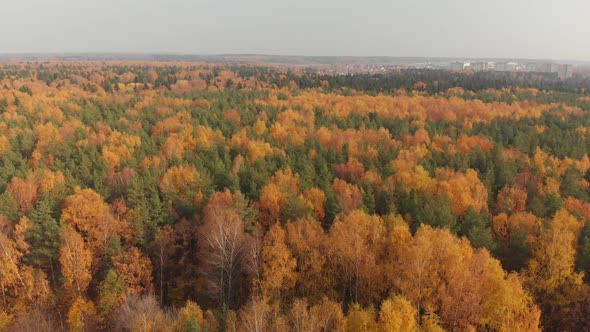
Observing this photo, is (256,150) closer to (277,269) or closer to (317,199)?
(317,199)

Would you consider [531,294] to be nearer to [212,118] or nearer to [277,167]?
[277,167]

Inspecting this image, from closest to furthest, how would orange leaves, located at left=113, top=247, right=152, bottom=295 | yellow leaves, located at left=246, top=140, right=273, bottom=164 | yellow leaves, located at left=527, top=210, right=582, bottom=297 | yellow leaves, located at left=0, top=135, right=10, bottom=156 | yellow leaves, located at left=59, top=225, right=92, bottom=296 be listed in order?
yellow leaves, located at left=527, top=210, right=582, bottom=297 < orange leaves, located at left=113, top=247, right=152, bottom=295 < yellow leaves, located at left=59, top=225, right=92, bottom=296 < yellow leaves, located at left=246, top=140, right=273, bottom=164 < yellow leaves, located at left=0, top=135, right=10, bottom=156

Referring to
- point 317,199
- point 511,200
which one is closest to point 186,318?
point 317,199

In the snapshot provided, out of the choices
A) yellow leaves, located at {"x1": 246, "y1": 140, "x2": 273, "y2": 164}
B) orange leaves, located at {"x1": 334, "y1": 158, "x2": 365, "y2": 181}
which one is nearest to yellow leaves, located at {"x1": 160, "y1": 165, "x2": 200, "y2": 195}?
yellow leaves, located at {"x1": 246, "y1": 140, "x2": 273, "y2": 164}

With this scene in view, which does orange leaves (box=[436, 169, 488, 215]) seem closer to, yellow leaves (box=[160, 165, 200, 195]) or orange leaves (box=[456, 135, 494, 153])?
orange leaves (box=[456, 135, 494, 153])

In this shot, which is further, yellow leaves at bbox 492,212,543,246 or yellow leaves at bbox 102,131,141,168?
yellow leaves at bbox 102,131,141,168

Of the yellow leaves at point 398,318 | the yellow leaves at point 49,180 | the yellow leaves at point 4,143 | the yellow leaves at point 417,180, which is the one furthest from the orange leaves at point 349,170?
the yellow leaves at point 4,143

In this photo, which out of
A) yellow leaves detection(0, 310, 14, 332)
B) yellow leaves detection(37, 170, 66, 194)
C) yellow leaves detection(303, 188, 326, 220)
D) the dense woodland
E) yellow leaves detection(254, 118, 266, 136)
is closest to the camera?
the dense woodland

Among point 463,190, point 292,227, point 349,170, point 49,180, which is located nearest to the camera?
point 292,227
